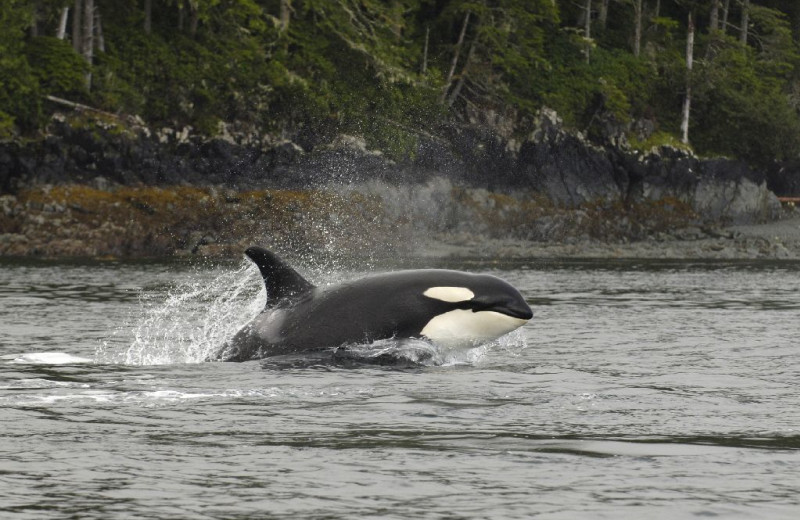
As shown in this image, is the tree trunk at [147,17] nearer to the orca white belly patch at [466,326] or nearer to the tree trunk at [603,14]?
the tree trunk at [603,14]

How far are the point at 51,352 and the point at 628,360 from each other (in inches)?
278

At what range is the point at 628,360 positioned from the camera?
601 inches

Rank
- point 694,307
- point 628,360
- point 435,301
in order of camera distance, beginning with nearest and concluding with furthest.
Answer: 1. point 435,301
2. point 628,360
3. point 694,307

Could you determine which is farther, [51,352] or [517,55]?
[517,55]

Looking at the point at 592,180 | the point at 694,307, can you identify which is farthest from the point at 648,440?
the point at 592,180

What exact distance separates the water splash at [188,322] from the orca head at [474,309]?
2.75 m

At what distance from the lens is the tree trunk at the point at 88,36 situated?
47.7m

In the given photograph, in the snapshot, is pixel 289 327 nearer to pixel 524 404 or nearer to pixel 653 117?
pixel 524 404

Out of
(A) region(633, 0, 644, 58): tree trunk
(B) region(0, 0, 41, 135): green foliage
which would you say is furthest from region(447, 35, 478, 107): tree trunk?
(B) region(0, 0, 41, 135): green foliage

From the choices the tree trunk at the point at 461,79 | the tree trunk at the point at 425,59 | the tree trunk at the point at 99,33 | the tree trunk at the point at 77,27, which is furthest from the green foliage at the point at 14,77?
the tree trunk at the point at 461,79

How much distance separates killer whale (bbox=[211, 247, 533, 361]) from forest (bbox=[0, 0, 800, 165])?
34.0 meters

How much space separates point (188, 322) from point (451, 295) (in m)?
8.34

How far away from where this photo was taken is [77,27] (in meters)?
49.2

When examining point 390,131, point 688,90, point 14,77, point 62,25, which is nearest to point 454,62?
point 390,131
